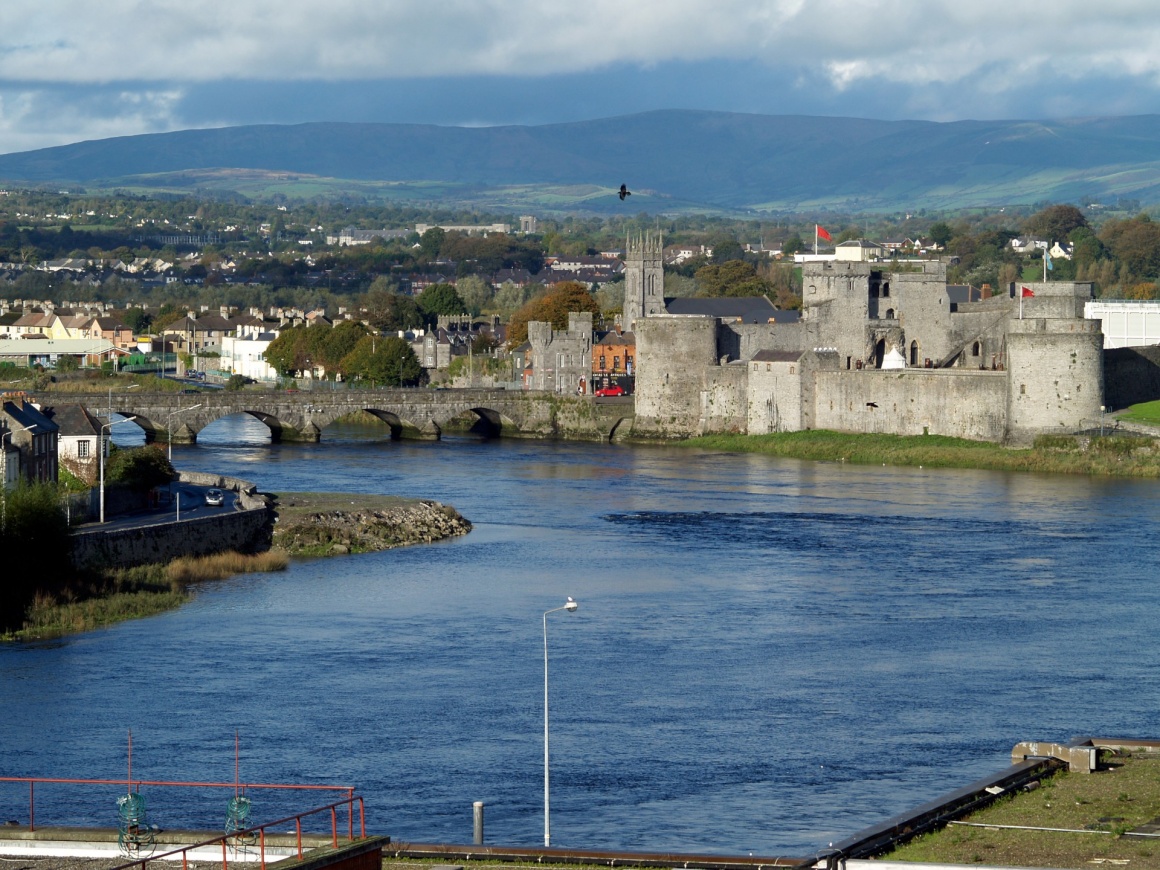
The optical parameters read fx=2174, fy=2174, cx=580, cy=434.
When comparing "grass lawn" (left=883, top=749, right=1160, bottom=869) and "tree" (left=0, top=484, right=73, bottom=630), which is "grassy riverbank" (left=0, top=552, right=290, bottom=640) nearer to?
"tree" (left=0, top=484, right=73, bottom=630)

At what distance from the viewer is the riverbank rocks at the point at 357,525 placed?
43.3m

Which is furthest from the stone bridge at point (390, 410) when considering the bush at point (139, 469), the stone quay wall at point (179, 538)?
the stone quay wall at point (179, 538)

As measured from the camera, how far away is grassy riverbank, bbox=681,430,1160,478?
58.2m

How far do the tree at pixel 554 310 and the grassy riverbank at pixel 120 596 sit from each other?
5615 centimetres

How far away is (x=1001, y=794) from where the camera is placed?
2105 centimetres

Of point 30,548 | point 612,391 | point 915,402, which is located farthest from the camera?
point 612,391

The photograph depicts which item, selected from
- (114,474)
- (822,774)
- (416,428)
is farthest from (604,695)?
(416,428)

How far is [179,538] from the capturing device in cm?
3944

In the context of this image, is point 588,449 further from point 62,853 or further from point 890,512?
point 62,853

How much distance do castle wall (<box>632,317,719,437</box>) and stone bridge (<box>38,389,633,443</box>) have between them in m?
1.56

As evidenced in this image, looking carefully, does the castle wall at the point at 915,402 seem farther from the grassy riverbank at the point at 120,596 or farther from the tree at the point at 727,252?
the tree at the point at 727,252

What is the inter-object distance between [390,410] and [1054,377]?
75.3 ft

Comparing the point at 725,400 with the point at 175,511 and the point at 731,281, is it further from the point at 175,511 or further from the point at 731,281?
the point at 731,281

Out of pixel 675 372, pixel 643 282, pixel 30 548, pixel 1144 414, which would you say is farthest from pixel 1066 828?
pixel 643 282
